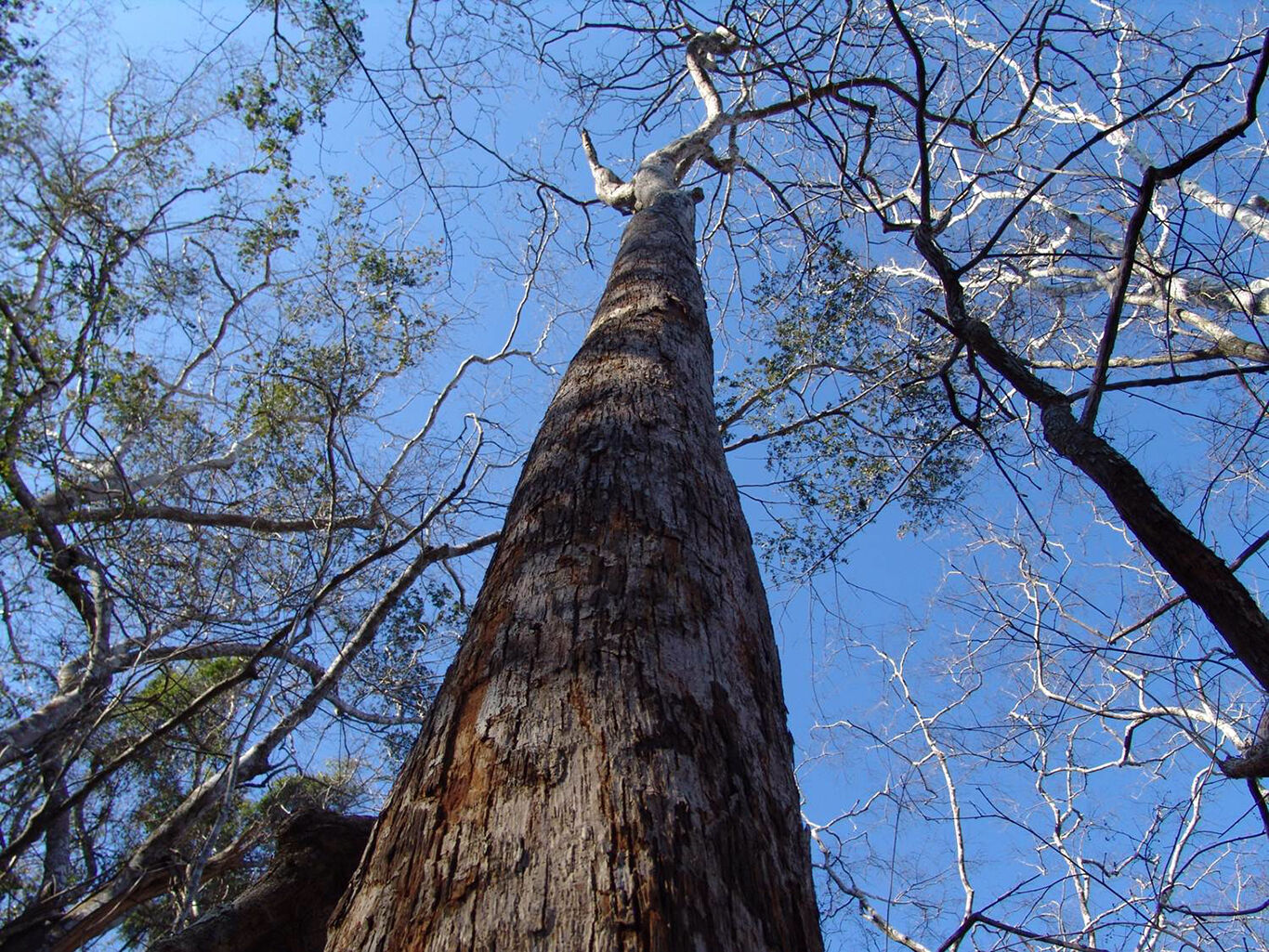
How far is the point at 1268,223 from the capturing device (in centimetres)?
643

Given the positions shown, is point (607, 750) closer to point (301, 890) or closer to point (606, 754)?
point (606, 754)

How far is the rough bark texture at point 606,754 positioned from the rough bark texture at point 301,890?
0.74 metres

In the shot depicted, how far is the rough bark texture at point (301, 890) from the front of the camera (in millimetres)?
1576

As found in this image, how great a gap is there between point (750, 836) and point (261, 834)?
467 centimetres

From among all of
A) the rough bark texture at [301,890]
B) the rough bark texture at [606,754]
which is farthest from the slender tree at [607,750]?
the rough bark texture at [301,890]

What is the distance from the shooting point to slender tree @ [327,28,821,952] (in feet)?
2.28

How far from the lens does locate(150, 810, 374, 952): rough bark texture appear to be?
1.58m

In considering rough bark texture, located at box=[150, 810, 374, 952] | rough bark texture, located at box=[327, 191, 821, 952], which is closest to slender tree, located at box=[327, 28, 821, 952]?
rough bark texture, located at box=[327, 191, 821, 952]

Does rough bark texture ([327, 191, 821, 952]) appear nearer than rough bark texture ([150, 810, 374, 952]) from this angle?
Yes

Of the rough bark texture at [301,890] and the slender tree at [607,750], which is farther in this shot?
the rough bark texture at [301,890]

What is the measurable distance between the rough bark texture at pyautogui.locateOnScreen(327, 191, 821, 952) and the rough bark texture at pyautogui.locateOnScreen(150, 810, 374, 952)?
29.0 inches

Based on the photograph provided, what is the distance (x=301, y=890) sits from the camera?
1581 millimetres

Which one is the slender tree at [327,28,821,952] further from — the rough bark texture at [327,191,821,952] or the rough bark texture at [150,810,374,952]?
the rough bark texture at [150,810,374,952]

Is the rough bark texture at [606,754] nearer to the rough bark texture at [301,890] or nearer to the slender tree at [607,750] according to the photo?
the slender tree at [607,750]
